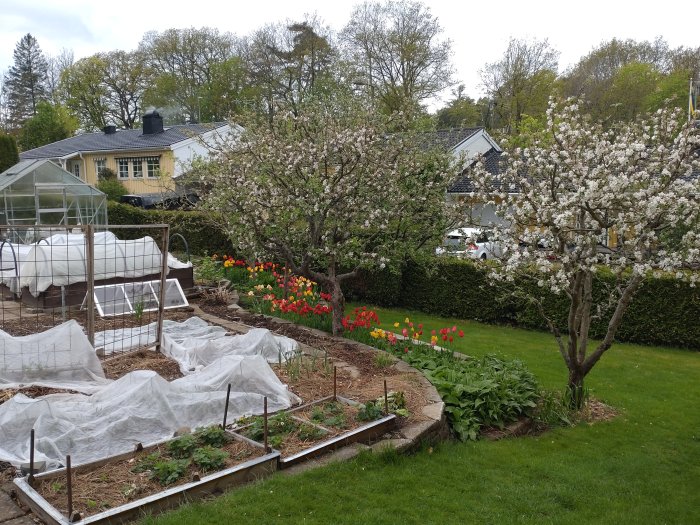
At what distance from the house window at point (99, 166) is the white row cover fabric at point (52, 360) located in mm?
28922

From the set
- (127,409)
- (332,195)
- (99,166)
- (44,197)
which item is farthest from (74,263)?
(99,166)

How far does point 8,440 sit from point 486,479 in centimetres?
343

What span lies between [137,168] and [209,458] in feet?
98.2

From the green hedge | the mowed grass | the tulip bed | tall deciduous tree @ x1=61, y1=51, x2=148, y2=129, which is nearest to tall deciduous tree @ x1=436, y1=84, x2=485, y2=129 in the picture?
the green hedge

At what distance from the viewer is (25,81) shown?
48000 mm

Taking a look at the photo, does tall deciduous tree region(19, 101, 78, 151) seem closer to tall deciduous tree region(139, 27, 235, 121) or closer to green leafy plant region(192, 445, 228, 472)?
tall deciduous tree region(139, 27, 235, 121)

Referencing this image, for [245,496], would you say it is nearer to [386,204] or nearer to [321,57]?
[386,204]

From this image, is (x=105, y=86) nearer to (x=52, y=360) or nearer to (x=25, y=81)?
Result: (x=25, y=81)

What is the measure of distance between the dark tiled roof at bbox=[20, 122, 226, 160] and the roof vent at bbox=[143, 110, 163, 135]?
11.6 inches

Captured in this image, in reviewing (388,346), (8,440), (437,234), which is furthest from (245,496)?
(437,234)

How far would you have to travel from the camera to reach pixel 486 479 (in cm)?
450

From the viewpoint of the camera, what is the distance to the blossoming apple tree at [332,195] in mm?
7961

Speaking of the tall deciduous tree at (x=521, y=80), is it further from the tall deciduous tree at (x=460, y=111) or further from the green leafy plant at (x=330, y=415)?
the green leafy plant at (x=330, y=415)

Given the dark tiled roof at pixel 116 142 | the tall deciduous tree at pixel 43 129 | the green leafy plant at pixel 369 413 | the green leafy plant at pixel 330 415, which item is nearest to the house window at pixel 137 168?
the dark tiled roof at pixel 116 142
